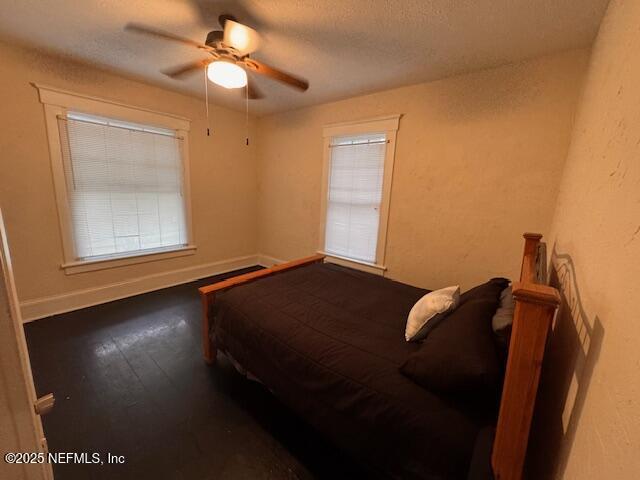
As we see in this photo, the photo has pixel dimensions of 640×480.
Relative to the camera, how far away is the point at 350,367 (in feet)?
4.23

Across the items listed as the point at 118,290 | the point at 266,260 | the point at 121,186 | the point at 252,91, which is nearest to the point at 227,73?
the point at 252,91

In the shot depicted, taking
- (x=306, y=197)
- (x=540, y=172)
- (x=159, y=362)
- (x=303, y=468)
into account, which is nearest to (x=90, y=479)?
(x=159, y=362)

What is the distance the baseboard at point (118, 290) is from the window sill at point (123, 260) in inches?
8.4

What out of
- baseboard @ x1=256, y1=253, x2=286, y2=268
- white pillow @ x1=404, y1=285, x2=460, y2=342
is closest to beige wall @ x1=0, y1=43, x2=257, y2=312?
baseboard @ x1=256, y1=253, x2=286, y2=268

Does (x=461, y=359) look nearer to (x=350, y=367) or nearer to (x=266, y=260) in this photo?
(x=350, y=367)

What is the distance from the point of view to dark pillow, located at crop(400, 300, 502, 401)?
972 millimetres

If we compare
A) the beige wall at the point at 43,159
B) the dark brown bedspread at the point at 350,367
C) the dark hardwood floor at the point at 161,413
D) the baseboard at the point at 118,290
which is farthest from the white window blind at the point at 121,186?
the dark brown bedspread at the point at 350,367

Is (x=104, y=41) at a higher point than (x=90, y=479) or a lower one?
higher

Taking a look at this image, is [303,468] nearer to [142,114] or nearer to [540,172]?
[540,172]

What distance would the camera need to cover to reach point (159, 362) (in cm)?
206

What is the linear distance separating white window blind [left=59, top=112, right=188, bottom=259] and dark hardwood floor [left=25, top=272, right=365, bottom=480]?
1042 mm

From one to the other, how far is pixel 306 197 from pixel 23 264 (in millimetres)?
3053

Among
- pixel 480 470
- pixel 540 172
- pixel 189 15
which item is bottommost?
pixel 480 470

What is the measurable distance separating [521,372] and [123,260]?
12.3 feet
